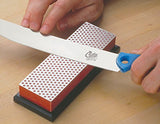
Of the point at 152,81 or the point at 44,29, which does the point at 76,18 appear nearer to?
the point at 44,29

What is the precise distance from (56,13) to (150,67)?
11.1 inches

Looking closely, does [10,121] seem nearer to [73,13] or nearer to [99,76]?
[99,76]

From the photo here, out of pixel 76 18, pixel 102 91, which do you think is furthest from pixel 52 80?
pixel 76 18

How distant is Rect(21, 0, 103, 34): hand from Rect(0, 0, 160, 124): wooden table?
0.03 metres

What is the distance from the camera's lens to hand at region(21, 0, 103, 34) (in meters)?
0.81

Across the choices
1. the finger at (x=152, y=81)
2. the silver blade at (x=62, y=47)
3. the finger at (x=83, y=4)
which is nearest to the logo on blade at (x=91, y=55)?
the silver blade at (x=62, y=47)

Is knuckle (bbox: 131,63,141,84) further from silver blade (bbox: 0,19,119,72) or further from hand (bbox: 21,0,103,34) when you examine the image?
hand (bbox: 21,0,103,34)

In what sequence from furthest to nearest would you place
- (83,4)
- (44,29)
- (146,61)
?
(83,4), (44,29), (146,61)

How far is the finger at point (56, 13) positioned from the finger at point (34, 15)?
0.06ft

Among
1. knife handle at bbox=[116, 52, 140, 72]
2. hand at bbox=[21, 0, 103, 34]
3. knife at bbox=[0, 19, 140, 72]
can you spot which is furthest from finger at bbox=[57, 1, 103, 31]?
knife handle at bbox=[116, 52, 140, 72]

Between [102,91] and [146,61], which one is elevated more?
[146,61]

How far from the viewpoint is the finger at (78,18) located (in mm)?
870

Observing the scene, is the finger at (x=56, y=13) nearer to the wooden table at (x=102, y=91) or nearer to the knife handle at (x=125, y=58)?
the wooden table at (x=102, y=91)

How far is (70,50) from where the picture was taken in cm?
73
